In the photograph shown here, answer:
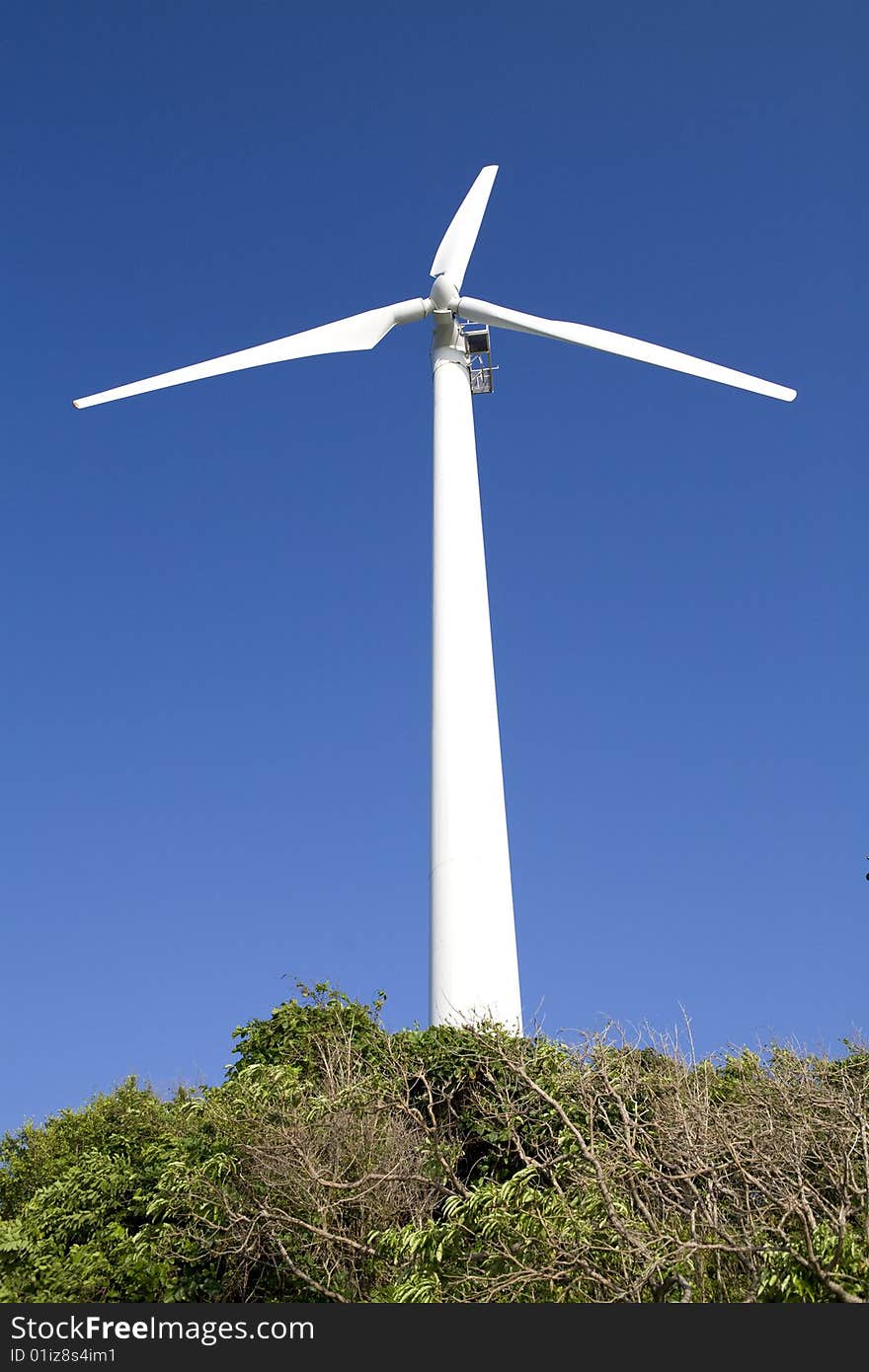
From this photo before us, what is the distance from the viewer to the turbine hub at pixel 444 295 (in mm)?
32125

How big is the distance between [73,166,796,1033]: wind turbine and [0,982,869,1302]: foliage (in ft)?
8.72

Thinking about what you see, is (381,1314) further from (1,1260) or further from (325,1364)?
(1,1260)

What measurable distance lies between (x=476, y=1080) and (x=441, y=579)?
12.5 meters

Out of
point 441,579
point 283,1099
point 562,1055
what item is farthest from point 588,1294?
point 441,579

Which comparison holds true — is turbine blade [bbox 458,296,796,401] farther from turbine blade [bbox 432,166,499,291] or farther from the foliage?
the foliage

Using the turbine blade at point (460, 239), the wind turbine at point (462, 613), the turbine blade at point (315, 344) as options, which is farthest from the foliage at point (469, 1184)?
the turbine blade at point (460, 239)

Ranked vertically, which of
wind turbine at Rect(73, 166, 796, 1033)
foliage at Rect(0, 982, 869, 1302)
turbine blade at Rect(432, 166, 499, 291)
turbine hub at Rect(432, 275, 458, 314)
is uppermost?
turbine blade at Rect(432, 166, 499, 291)

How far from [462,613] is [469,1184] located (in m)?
13.3

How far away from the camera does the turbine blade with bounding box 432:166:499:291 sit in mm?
33406

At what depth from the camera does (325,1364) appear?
10.3m

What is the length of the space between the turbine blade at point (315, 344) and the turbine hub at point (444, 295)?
446mm

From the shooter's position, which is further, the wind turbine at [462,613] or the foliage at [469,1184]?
the wind turbine at [462,613]

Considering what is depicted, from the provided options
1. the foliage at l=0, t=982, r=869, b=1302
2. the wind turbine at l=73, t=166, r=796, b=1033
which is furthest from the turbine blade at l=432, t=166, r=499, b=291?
the foliage at l=0, t=982, r=869, b=1302

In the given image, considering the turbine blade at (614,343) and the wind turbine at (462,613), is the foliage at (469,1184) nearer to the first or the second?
the wind turbine at (462,613)
